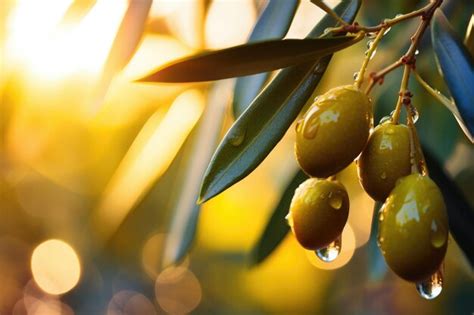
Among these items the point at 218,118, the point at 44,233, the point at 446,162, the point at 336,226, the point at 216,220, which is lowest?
the point at 44,233

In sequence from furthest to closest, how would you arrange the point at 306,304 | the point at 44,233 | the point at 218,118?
1. the point at 44,233
2. the point at 306,304
3. the point at 218,118

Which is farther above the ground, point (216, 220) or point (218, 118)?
point (218, 118)

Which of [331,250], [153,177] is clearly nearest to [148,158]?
[153,177]

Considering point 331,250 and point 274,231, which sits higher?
point 331,250

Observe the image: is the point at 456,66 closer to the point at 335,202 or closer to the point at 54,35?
the point at 335,202

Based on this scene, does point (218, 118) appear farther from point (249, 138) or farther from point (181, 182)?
point (249, 138)

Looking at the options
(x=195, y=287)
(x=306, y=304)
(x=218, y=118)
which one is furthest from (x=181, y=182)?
(x=195, y=287)

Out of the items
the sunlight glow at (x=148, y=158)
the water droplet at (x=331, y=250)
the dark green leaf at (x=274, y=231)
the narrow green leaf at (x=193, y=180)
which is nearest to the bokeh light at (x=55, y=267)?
the sunlight glow at (x=148, y=158)
